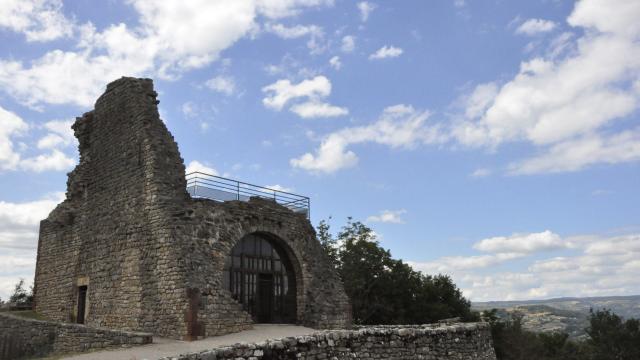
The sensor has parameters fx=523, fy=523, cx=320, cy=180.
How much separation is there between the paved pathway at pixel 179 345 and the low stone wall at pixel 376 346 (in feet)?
10.1

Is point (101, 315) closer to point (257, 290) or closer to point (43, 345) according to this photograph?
point (43, 345)

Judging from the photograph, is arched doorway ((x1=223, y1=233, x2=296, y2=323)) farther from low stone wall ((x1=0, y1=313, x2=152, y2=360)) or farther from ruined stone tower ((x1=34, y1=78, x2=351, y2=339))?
low stone wall ((x1=0, y1=313, x2=152, y2=360))

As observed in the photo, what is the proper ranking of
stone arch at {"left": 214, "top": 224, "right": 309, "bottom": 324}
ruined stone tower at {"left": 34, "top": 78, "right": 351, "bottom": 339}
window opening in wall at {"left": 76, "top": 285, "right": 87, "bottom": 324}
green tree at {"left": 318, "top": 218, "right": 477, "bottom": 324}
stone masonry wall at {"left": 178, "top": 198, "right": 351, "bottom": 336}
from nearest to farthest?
stone masonry wall at {"left": 178, "top": 198, "right": 351, "bottom": 336} < ruined stone tower at {"left": 34, "top": 78, "right": 351, "bottom": 339} < stone arch at {"left": 214, "top": 224, "right": 309, "bottom": 324} < window opening in wall at {"left": 76, "top": 285, "right": 87, "bottom": 324} < green tree at {"left": 318, "top": 218, "right": 477, "bottom": 324}

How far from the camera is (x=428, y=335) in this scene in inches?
500

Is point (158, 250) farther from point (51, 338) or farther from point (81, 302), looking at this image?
point (81, 302)

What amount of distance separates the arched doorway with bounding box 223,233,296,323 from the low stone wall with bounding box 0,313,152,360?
5.19 metres

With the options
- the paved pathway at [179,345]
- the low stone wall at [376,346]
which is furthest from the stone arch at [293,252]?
the low stone wall at [376,346]

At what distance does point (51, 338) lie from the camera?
62.8 ft

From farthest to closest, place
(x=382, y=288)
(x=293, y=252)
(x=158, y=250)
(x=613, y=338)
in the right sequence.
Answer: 1. (x=613, y=338)
2. (x=382, y=288)
3. (x=293, y=252)
4. (x=158, y=250)

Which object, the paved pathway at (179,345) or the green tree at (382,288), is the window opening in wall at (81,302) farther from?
the green tree at (382,288)

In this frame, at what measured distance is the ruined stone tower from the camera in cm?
1795

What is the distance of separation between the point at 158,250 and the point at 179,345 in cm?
421

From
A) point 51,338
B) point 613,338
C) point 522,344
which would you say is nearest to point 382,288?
point 522,344

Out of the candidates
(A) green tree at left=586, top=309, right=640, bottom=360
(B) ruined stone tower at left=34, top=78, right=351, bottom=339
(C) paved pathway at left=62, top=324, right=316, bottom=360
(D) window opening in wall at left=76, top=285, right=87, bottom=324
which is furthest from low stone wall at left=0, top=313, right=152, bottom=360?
(A) green tree at left=586, top=309, right=640, bottom=360
